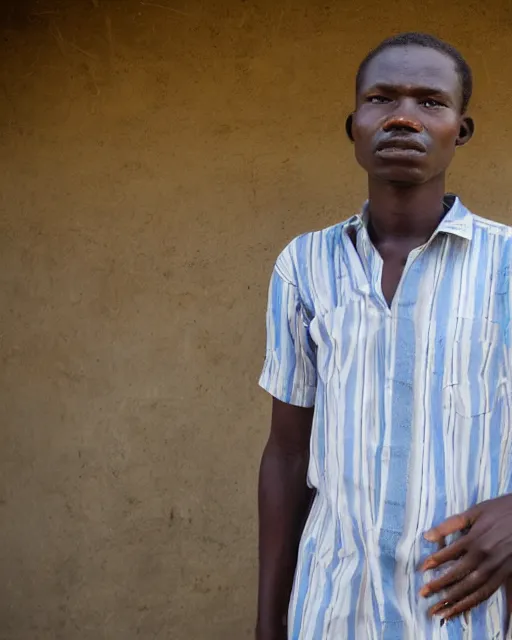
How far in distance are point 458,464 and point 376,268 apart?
0.36m

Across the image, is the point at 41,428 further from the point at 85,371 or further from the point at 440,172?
the point at 440,172

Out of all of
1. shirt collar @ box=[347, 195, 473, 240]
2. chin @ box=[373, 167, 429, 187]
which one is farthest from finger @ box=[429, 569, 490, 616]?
chin @ box=[373, 167, 429, 187]

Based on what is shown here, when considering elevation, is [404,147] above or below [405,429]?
above

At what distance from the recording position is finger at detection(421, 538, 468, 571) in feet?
4.78

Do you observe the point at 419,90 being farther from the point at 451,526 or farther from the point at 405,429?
the point at 451,526

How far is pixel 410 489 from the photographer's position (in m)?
1.48

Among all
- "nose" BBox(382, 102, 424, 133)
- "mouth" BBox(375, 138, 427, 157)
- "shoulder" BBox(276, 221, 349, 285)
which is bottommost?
"shoulder" BBox(276, 221, 349, 285)

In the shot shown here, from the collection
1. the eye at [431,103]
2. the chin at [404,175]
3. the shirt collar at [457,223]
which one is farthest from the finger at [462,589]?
the eye at [431,103]

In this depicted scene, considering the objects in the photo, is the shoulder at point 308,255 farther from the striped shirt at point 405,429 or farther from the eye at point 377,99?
the eye at point 377,99

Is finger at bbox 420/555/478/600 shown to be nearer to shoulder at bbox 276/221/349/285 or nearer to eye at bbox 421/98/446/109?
shoulder at bbox 276/221/349/285

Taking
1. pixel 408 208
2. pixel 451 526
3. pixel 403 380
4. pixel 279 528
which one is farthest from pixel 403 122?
pixel 279 528

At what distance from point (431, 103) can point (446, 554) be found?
74cm

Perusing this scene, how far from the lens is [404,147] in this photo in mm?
1566

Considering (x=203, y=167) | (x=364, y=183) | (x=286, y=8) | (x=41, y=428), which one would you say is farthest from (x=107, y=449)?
(x=286, y=8)
